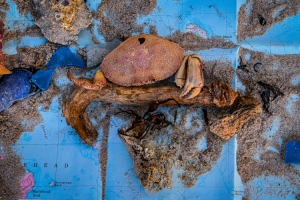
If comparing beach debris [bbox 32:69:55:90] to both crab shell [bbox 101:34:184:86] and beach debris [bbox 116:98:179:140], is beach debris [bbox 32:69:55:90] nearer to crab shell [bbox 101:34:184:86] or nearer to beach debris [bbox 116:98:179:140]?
crab shell [bbox 101:34:184:86]

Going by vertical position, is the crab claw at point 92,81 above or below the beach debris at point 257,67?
below

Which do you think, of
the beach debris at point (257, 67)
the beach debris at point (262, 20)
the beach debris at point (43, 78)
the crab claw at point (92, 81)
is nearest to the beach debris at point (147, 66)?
the crab claw at point (92, 81)

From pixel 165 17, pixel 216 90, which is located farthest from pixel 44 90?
pixel 216 90

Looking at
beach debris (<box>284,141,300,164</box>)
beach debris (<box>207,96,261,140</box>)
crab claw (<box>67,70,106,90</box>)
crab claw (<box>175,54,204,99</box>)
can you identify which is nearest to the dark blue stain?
crab claw (<box>67,70,106,90</box>)

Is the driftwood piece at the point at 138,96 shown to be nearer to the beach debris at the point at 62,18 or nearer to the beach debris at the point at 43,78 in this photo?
the beach debris at the point at 43,78

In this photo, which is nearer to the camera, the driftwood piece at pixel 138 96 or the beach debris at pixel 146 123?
the driftwood piece at pixel 138 96

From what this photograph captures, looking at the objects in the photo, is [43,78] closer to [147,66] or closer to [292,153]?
[147,66]
